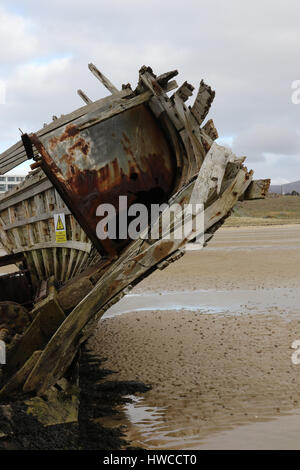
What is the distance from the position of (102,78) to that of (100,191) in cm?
255

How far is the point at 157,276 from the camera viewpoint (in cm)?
1587

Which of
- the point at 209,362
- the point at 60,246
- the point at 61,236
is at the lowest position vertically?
the point at 209,362

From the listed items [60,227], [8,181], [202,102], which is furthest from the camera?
[8,181]

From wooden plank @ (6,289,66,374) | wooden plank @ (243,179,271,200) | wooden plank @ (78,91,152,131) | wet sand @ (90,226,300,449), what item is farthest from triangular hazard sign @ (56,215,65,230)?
wooden plank @ (243,179,271,200)

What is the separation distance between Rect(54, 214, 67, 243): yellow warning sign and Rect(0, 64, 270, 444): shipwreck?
2 cm

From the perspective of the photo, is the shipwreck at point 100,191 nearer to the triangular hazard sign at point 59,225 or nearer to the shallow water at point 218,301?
the triangular hazard sign at point 59,225

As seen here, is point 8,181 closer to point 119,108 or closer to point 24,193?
point 24,193

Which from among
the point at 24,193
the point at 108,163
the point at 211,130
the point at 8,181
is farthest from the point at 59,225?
the point at 8,181

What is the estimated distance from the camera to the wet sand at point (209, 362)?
429 centimetres

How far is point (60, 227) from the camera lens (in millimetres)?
7965

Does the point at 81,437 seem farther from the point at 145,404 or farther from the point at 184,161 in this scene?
the point at 184,161

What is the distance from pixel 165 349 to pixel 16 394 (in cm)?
333

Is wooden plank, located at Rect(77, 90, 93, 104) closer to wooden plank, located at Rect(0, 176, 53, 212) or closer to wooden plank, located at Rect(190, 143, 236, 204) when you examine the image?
wooden plank, located at Rect(0, 176, 53, 212)

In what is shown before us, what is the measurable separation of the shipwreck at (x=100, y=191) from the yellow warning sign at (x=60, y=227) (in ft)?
0.07
